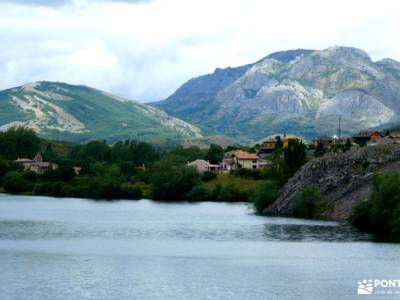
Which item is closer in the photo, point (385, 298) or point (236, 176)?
point (385, 298)

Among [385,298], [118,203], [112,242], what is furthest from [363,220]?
→ [118,203]

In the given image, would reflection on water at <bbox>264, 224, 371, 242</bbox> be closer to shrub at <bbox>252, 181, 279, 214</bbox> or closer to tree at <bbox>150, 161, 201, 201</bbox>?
shrub at <bbox>252, 181, 279, 214</bbox>

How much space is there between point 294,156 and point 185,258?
8121 cm

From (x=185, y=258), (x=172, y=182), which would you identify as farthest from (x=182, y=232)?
(x=172, y=182)

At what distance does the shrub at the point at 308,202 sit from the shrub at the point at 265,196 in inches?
408

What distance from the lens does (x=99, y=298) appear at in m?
56.9

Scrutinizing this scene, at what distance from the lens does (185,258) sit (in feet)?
255

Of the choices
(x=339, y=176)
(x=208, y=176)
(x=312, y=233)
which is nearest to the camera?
(x=312, y=233)

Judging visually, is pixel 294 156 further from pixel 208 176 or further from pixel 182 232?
pixel 182 232

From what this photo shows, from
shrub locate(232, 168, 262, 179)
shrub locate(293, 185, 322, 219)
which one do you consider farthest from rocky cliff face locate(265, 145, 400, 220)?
shrub locate(232, 168, 262, 179)

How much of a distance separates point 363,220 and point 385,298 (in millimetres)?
55928

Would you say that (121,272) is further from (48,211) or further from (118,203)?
(118,203)

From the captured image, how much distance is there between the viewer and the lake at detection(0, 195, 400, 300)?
60.7 metres

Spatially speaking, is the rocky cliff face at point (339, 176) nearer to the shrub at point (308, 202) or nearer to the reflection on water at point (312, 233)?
the shrub at point (308, 202)
